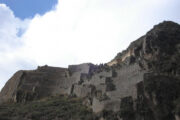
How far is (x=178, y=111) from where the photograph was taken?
31062 millimetres

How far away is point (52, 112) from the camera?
42000mm

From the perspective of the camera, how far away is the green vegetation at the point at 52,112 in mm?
39438

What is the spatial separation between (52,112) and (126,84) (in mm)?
11510

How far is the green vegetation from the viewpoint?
39438mm

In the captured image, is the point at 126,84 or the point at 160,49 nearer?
the point at 126,84

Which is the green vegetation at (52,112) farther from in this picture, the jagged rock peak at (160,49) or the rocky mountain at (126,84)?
the jagged rock peak at (160,49)

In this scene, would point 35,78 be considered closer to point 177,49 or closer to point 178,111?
point 177,49

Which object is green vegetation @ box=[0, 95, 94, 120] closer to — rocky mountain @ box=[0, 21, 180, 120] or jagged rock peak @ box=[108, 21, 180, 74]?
rocky mountain @ box=[0, 21, 180, 120]

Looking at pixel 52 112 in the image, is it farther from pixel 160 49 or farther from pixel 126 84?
pixel 160 49

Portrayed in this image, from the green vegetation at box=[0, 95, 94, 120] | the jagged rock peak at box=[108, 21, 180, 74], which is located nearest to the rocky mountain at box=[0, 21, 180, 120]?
the jagged rock peak at box=[108, 21, 180, 74]

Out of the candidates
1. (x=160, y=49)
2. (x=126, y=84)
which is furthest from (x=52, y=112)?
(x=160, y=49)

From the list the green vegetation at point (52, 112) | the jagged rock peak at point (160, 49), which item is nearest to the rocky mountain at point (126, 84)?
the jagged rock peak at point (160, 49)

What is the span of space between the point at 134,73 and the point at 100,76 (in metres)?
9.02

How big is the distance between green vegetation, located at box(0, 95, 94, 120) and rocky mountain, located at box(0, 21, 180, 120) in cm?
39
